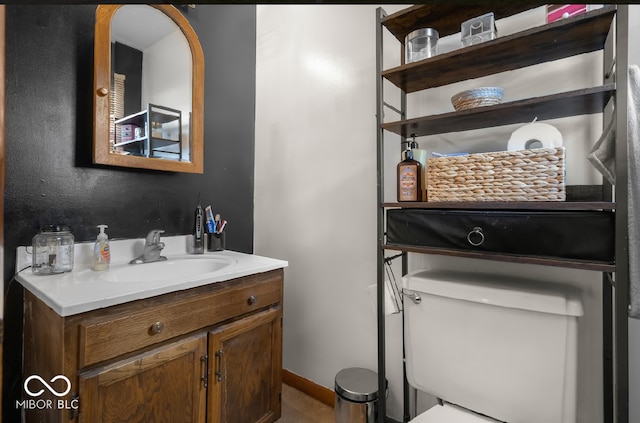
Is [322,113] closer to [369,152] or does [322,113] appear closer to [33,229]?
[369,152]

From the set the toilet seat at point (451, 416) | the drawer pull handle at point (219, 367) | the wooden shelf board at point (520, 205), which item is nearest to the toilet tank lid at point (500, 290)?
the wooden shelf board at point (520, 205)

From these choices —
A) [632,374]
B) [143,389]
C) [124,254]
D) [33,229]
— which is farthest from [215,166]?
[632,374]

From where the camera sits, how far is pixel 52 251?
122 centimetres

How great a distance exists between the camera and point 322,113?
174cm

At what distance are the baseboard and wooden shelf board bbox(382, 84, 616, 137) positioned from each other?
4.22 ft

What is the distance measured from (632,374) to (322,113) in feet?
5.03

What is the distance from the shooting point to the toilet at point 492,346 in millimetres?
948

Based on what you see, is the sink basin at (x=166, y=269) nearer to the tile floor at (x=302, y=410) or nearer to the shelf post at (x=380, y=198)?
the shelf post at (x=380, y=198)

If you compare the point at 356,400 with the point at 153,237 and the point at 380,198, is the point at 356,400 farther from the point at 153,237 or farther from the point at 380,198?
the point at 153,237

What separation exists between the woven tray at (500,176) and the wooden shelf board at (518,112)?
14cm

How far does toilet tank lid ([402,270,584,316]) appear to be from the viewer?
0.95 meters

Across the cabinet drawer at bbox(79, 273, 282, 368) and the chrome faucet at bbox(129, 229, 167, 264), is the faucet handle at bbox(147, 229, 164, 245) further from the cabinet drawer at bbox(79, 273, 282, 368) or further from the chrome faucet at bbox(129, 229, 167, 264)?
the cabinet drawer at bbox(79, 273, 282, 368)

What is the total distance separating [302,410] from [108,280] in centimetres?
106

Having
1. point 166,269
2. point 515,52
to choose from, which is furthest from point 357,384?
point 515,52
